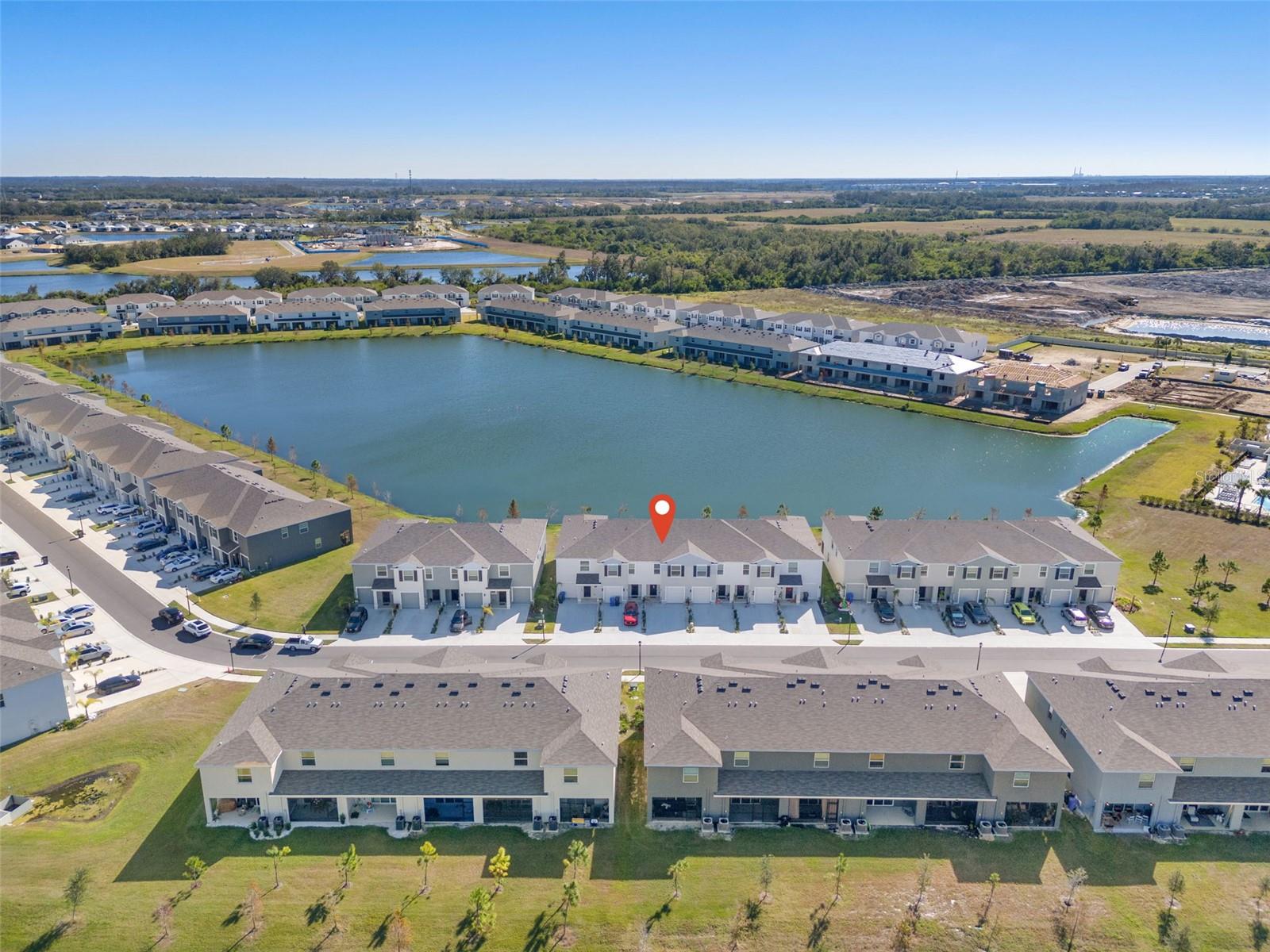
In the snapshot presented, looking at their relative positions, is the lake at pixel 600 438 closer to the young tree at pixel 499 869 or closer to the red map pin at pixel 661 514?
the red map pin at pixel 661 514

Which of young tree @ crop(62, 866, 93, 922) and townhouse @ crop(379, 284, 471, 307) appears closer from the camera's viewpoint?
young tree @ crop(62, 866, 93, 922)

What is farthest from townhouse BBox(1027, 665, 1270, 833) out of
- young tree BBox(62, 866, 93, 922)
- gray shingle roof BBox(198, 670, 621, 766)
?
young tree BBox(62, 866, 93, 922)

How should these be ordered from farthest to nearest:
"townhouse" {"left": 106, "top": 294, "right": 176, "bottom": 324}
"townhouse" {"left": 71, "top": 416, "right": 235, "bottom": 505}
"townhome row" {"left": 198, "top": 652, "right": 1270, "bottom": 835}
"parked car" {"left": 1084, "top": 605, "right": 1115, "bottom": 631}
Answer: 1. "townhouse" {"left": 106, "top": 294, "right": 176, "bottom": 324}
2. "townhouse" {"left": 71, "top": 416, "right": 235, "bottom": 505}
3. "parked car" {"left": 1084, "top": 605, "right": 1115, "bottom": 631}
4. "townhome row" {"left": 198, "top": 652, "right": 1270, "bottom": 835}

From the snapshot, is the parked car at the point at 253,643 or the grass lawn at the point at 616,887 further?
the parked car at the point at 253,643

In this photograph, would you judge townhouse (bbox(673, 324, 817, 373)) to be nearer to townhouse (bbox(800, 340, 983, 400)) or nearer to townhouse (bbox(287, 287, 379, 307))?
townhouse (bbox(800, 340, 983, 400))

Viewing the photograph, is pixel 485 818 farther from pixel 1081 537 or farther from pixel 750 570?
pixel 1081 537

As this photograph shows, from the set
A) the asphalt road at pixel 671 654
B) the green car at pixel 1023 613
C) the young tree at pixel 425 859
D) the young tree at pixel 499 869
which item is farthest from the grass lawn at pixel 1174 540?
the young tree at pixel 425 859

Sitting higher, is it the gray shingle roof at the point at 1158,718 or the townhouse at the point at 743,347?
the townhouse at the point at 743,347

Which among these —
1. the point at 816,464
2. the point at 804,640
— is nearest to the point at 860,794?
the point at 804,640

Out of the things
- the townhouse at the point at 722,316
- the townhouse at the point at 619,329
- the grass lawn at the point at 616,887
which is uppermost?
the townhouse at the point at 722,316
